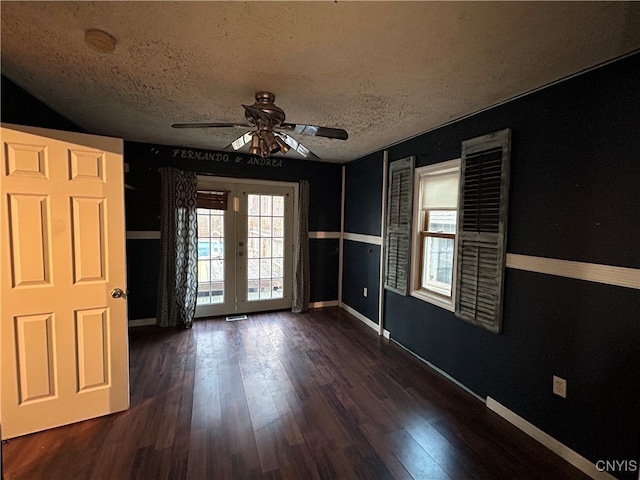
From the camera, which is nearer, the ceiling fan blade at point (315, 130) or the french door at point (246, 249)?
the ceiling fan blade at point (315, 130)

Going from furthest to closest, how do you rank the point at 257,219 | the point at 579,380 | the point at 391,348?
the point at 257,219 → the point at 391,348 → the point at 579,380

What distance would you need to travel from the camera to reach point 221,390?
8.31 ft

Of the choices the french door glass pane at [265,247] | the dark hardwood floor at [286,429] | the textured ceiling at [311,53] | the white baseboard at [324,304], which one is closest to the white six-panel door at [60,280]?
the dark hardwood floor at [286,429]

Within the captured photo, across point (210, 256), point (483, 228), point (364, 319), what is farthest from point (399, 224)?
point (210, 256)

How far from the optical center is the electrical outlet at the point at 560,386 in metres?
1.91

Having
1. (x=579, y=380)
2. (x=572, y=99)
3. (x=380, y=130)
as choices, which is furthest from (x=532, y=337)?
(x=380, y=130)

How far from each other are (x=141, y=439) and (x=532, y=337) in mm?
2759

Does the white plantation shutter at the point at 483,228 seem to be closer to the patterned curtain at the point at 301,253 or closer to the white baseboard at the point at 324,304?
the patterned curtain at the point at 301,253

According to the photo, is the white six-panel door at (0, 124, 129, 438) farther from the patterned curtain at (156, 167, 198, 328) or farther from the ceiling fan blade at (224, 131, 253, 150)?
the patterned curtain at (156, 167, 198, 328)

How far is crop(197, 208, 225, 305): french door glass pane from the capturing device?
4.16m

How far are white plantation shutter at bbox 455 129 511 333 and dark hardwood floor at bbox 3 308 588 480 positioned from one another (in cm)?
79

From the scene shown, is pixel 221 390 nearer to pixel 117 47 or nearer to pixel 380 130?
pixel 117 47

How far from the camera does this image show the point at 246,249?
14.5 ft

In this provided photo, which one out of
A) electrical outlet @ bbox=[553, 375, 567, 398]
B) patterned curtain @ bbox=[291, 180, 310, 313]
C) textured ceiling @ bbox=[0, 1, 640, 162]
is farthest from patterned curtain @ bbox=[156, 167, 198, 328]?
electrical outlet @ bbox=[553, 375, 567, 398]
